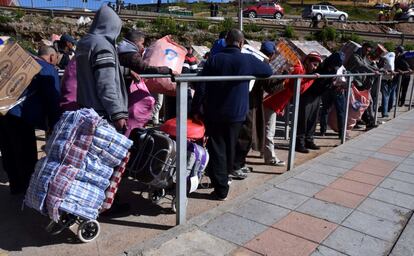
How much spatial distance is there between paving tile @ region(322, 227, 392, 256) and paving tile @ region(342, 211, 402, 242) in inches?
3.8

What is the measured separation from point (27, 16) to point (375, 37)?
24.7 meters

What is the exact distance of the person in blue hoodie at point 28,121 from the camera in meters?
3.91

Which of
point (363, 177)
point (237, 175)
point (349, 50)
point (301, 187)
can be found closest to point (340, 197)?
point (301, 187)

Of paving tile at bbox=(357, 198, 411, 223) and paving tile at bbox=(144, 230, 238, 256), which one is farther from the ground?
paving tile at bbox=(144, 230, 238, 256)

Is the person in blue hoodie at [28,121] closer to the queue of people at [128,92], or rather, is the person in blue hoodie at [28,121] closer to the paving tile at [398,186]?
the queue of people at [128,92]

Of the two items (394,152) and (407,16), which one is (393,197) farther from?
(407,16)

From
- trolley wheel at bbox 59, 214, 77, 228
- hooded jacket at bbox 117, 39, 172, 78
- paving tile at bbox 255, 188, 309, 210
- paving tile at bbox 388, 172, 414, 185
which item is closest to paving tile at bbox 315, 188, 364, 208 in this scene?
paving tile at bbox 255, 188, 309, 210

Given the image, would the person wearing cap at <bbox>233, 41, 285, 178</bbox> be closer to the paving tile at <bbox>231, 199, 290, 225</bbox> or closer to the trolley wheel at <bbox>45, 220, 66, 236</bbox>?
the paving tile at <bbox>231, 199, 290, 225</bbox>

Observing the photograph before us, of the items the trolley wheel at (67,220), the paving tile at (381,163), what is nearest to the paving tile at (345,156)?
the paving tile at (381,163)

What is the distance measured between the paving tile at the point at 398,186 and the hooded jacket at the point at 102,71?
10.8 ft

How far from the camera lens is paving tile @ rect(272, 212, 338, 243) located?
358 cm

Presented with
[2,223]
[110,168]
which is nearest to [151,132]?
[110,168]

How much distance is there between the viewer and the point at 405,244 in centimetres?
348

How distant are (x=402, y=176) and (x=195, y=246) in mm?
3327
